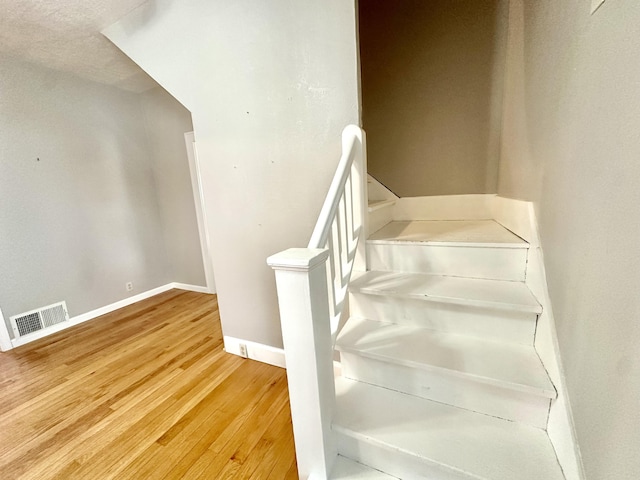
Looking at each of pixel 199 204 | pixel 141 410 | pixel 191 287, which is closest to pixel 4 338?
pixel 191 287

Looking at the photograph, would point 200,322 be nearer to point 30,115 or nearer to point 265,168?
point 265,168

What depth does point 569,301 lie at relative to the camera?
864mm

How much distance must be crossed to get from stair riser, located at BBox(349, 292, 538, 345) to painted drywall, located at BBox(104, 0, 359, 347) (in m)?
0.60

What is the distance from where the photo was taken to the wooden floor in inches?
50.9

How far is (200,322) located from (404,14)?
3313 mm

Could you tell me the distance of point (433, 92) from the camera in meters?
2.04

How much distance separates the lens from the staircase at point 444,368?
0.92 m

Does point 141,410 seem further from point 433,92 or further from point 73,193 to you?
point 433,92

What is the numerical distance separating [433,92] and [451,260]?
55.7 inches

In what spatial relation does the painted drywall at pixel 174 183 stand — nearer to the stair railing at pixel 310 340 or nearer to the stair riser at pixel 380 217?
the stair riser at pixel 380 217

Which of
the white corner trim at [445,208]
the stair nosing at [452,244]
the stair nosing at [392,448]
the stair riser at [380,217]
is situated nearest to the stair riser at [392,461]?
the stair nosing at [392,448]

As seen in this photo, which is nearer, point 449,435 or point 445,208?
point 449,435

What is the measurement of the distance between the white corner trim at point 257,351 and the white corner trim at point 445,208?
4.73 feet

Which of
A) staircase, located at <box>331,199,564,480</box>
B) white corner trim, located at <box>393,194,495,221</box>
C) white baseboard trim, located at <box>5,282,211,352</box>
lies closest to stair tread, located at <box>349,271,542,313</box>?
staircase, located at <box>331,199,564,480</box>
